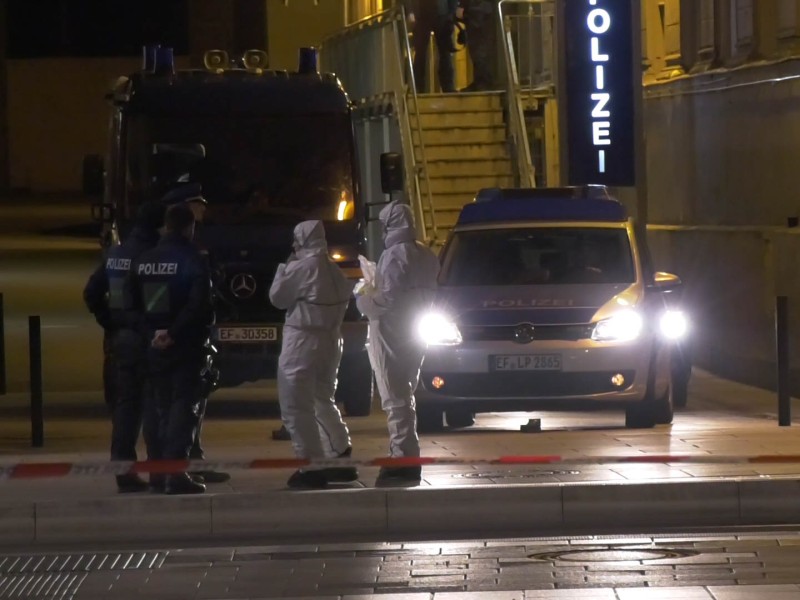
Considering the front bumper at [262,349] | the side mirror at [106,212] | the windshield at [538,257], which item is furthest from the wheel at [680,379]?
the side mirror at [106,212]

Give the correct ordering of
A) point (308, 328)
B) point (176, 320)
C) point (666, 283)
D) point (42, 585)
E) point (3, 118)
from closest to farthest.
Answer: point (42, 585) < point (176, 320) < point (308, 328) < point (666, 283) < point (3, 118)

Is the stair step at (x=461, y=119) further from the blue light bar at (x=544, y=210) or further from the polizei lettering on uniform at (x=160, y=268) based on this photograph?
the polizei lettering on uniform at (x=160, y=268)

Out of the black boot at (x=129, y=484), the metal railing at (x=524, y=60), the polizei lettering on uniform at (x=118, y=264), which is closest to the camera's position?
the polizei lettering on uniform at (x=118, y=264)

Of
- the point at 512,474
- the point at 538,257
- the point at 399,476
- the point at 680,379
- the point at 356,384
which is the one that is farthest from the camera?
the point at 680,379

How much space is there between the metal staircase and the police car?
37.8ft

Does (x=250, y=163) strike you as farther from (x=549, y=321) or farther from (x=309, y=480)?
(x=309, y=480)

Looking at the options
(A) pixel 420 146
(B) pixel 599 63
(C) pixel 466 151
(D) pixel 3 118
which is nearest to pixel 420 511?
(B) pixel 599 63

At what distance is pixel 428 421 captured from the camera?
14469mm

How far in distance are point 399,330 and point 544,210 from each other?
3.71 meters

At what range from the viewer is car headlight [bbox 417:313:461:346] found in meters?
13.9

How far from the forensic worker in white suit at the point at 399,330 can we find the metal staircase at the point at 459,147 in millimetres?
14747

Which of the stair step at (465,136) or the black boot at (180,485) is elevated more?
the stair step at (465,136)

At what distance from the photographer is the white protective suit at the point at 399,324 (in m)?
11.2

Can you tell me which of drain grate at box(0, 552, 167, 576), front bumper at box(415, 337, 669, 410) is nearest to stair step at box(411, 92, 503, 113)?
front bumper at box(415, 337, 669, 410)
